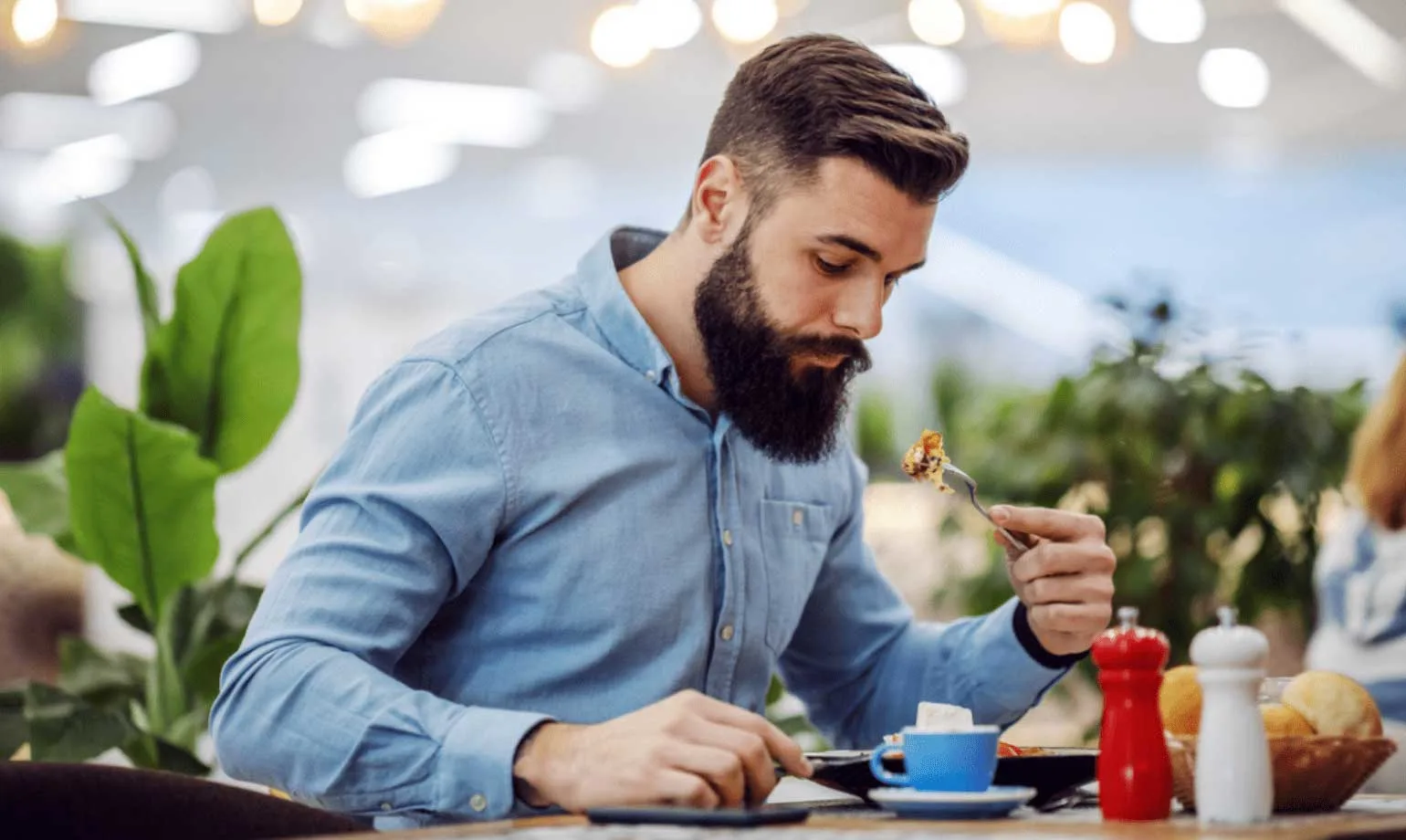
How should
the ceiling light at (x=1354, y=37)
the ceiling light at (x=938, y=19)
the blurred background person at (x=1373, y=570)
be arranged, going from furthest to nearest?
1. the ceiling light at (x=1354, y=37)
2. the ceiling light at (x=938, y=19)
3. the blurred background person at (x=1373, y=570)

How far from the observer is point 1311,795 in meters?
1.05

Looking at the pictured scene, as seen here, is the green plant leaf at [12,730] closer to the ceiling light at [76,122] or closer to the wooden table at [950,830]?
the wooden table at [950,830]

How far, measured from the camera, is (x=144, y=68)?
549 cm

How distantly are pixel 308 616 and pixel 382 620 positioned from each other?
0.06 m

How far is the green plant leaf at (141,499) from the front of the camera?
1951 mm

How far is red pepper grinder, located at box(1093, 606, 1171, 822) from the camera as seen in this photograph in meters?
0.99

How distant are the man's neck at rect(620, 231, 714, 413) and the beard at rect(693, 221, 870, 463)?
0.07ft

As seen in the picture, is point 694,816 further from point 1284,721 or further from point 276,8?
point 276,8

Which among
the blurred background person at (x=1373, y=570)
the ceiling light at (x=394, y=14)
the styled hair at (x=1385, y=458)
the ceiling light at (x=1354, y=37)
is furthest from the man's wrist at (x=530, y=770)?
the ceiling light at (x=1354, y=37)

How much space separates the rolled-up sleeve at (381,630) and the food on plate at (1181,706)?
1.54ft

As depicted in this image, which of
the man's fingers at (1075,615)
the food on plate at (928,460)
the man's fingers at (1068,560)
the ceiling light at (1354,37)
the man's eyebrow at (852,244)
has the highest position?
the ceiling light at (1354,37)

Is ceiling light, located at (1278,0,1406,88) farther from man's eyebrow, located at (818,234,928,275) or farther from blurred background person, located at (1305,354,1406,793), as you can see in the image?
man's eyebrow, located at (818,234,928,275)

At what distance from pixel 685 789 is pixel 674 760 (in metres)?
0.03

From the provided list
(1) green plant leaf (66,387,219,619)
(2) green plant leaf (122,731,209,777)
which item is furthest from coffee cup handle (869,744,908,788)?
(2) green plant leaf (122,731,209,777)
